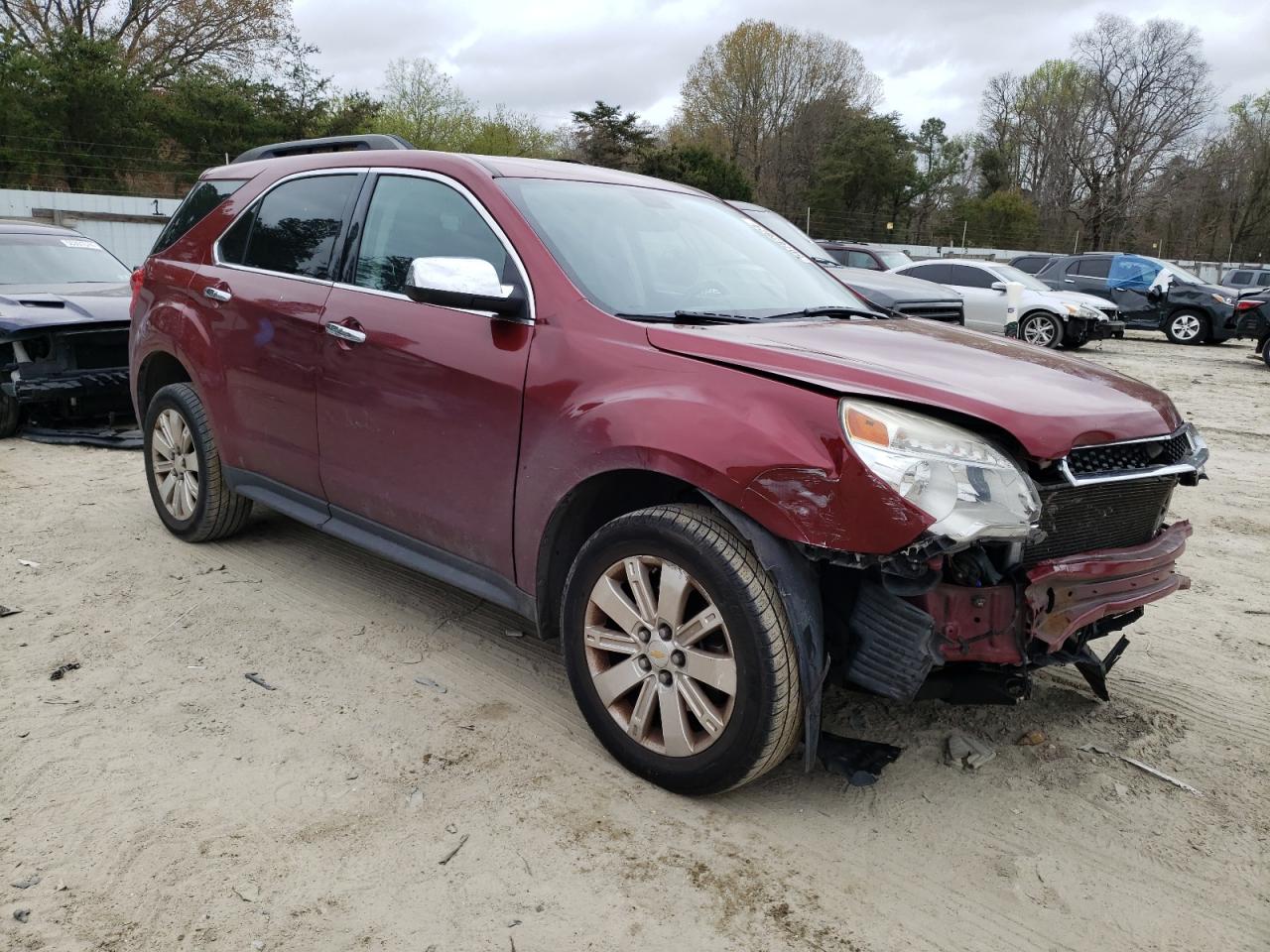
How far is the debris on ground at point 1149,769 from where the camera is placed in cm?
289

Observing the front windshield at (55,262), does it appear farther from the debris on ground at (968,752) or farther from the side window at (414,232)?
the debris on ground at (968,752)

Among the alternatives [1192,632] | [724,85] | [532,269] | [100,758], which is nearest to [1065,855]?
[1192,632]

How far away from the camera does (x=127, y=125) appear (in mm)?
24672

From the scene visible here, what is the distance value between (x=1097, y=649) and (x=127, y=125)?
2752 centimetres

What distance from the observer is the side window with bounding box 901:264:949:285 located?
15.7 metres

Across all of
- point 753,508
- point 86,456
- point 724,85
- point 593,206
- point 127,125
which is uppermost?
point 724,85

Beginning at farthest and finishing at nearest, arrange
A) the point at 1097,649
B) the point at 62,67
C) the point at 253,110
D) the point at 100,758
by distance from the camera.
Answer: the point at 253,110, the point at 62,67, the point at 1097,649, the point at 100,758

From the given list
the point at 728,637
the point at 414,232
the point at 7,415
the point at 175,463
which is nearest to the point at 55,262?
the point at 7,415

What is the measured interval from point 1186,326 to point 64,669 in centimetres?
2057

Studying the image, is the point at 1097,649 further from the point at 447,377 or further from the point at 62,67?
the point at 62,67

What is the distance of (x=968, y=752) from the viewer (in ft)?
10.0

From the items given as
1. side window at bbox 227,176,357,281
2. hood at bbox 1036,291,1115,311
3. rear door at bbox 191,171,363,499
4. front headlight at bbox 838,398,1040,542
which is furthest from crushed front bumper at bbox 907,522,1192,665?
hood at bbox 1036,291,1115,311

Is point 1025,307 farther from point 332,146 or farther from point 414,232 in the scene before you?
point 414,232

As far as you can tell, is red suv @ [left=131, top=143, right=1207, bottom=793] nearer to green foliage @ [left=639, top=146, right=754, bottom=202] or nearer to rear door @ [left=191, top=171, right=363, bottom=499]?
rear door @ [left=191, top=171, right=363, bottom=499]
